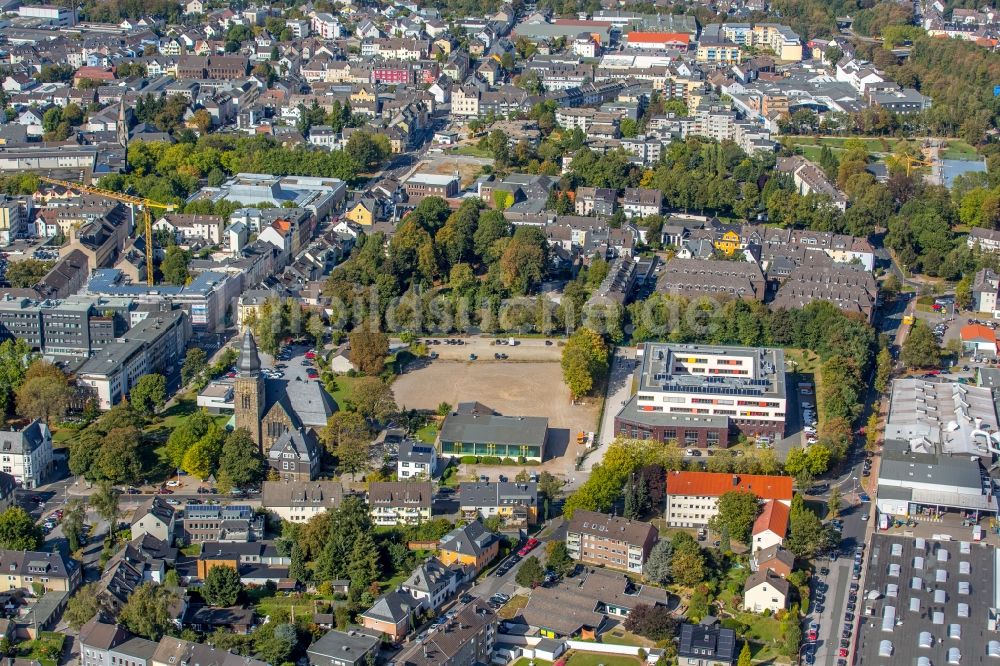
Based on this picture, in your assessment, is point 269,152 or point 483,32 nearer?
point 269,152

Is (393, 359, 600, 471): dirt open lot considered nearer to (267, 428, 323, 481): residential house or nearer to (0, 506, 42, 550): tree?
(267, 428, 323, 481): residential house

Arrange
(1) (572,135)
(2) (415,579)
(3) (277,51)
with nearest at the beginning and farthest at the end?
(2) (415,579)
(1) (572,135)
(3) (277,51)

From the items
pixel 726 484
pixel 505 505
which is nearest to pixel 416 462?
pixel 505 505

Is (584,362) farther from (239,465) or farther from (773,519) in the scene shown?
(239,465)

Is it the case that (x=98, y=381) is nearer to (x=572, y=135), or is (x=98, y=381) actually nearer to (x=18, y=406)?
(x=18, y=406)

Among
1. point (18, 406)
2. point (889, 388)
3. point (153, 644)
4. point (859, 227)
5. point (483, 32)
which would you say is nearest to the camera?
point (153, 644)

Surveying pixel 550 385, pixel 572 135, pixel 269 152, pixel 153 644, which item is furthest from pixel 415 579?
pixel 572 135

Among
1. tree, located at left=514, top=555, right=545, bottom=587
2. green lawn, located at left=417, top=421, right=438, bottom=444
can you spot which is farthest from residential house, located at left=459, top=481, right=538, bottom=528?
green lawn, located at left=417, top=421, right=438, bottom=444
